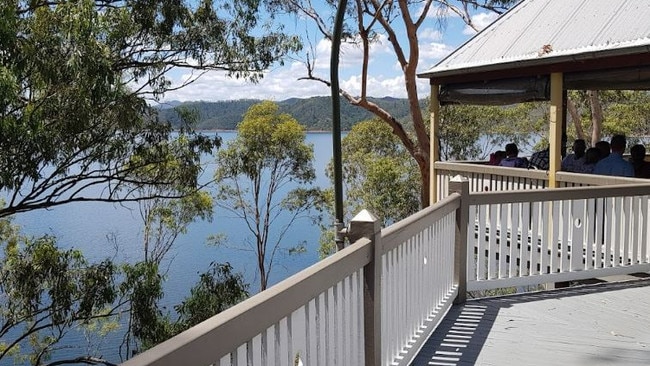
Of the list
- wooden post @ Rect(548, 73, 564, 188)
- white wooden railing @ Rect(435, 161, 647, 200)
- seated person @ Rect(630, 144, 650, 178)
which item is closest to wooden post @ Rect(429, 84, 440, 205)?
white wooden railing @ Rect(435, 161, 647, 200)

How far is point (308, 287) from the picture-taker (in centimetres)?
265

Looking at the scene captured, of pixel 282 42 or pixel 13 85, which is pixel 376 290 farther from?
pixel 282 42

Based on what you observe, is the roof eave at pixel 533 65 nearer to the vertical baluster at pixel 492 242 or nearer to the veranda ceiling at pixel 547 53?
the veranda ceiling at pixel 547 53

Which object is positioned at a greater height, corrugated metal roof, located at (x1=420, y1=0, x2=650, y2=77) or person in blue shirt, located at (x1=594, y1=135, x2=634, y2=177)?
corrugated metal roof, located at (x1=420, y1=0, x2=650, y2=77)

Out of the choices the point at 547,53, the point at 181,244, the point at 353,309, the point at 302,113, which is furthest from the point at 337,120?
the point at 181,244

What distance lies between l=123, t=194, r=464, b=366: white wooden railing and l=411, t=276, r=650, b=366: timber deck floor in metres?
0.20

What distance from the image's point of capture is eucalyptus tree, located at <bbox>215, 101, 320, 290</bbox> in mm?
25656

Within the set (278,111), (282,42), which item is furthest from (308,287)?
(278,111)

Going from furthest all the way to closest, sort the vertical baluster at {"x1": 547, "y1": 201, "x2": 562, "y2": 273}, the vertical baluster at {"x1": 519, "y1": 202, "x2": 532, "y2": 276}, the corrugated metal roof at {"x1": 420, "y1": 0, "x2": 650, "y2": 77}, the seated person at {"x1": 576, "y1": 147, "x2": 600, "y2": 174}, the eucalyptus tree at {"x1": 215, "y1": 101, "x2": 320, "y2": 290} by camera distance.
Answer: the eucalyptus tree at {"x1": 215, "y1": 101, "x2": 320, "y2": 290}
the seated person at {"x1": 576, "y1": 147, "x2": 600, "y2": 174}
the corrugated metal roof at {"x1": 420, "y1": 0, "x2": 650, "y2": 77}
the vertical baluster at {"x1": 547, "y1": 201, "x2": 562, "y2": 273}
the vertical baluster at {"x1": 519, "y1": 202, "x2": 532, "y2": 276}

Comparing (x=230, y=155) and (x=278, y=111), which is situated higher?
(x=278, y=111)

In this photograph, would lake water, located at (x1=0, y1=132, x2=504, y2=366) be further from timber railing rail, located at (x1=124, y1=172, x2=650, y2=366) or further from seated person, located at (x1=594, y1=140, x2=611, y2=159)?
timber railing rail, located at (x1=124, y1=172, x2=650, y2=366)

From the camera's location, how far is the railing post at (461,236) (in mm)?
5547

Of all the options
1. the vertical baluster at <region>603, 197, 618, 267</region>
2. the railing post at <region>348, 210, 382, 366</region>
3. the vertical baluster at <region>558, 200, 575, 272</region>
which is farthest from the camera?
the vertical baluster at <region>603, 197, 618, 267</region>

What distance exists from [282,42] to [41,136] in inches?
280
